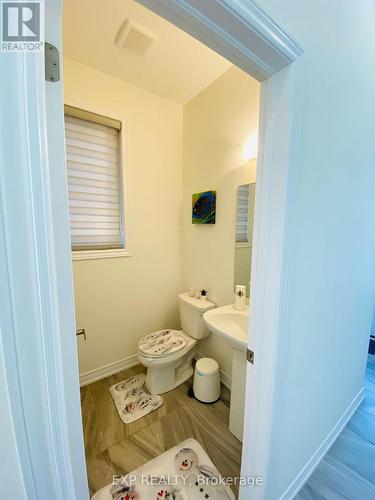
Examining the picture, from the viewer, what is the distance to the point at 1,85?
304 mm

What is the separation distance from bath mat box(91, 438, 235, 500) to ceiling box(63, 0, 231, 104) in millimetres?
2658

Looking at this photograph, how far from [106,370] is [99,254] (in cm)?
112

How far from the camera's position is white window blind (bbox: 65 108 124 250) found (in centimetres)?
176

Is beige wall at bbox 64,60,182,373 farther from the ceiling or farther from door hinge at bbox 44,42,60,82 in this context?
door hinge at bbox 44,42,60,82

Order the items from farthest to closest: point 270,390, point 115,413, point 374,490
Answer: point 115,413
point 374,490
point 270,390

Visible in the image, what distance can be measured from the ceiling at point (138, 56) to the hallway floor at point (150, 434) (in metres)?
2.65

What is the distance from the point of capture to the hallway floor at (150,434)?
125 cm

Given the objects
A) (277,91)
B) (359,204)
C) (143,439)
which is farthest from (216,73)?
(143,439)

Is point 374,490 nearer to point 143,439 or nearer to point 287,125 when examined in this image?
point 143,439

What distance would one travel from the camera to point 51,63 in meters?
0.39

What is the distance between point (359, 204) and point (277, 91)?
84 centimetres

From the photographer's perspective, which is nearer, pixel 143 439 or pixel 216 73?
pixel 143 439

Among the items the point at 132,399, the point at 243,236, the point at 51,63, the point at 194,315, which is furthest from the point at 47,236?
the point at 132,399

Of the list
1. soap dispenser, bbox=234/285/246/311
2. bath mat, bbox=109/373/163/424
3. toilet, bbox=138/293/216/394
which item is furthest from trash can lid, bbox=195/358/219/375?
soap dispenser, bbox=234/285/246/311
